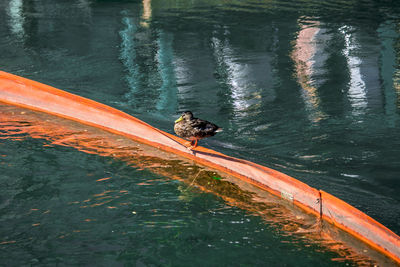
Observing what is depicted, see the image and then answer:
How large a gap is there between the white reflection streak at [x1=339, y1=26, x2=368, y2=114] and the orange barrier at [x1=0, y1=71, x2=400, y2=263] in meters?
2.04

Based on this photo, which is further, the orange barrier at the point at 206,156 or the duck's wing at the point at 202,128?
the duck's wing at the point at 202,128

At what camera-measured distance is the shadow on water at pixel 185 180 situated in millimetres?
3520

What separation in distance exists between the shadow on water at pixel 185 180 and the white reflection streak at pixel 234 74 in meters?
1.40

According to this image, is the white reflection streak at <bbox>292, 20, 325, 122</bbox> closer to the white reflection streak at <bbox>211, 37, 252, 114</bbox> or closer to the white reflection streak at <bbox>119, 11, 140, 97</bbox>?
the white reflection streak at <bbox>211, 37, 252, 114</bbox>

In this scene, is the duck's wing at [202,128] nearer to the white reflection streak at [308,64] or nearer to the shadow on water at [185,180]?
the shadow on water at [185,180]

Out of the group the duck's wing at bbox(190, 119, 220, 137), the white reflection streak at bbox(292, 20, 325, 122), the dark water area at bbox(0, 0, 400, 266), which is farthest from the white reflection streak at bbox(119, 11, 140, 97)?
the white reflection streak at bbox(292, 20, 325, 122)

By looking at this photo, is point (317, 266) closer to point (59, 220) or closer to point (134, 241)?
point (134, 241)

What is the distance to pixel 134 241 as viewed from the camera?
11.4 ft

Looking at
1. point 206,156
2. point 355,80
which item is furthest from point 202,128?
point 355,80

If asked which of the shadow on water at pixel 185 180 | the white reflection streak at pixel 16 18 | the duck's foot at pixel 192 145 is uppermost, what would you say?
the white reflection streak at pixel 16 18

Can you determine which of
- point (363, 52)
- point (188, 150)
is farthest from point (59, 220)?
point (363, 52)

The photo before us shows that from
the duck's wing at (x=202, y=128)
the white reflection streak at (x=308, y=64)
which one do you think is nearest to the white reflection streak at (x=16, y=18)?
the white reflection streak at (x=308, y=64)

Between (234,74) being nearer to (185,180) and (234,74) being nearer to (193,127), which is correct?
(193,127)

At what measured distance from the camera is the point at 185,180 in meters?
4.38
